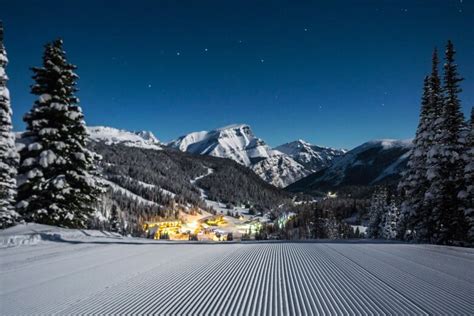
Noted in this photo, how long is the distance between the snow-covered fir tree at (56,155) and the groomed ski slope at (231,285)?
350 inches

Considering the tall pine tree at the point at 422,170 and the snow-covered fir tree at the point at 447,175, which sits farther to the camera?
the tall pine tree at the point at 422,170

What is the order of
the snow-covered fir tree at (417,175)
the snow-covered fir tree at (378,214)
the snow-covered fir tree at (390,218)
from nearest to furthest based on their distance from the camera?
the snow-covered fir tree at (417,175)
the snow-covered fir tree at (390,218)
the snow-covered fir tree at (378,214)

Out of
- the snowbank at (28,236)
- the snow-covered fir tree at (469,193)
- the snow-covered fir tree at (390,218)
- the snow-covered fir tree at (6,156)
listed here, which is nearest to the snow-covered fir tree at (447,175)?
the snow-covered fir tree at (469,193)

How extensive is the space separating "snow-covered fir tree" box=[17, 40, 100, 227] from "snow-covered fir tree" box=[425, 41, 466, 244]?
1991cm

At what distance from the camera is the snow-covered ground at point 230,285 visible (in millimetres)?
3801

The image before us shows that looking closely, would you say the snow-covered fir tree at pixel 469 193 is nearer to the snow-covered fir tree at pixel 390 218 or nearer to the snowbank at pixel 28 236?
the snowbank at pixel 28 236

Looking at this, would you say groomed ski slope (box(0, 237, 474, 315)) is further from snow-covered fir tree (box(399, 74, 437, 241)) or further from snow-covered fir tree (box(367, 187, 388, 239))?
snow-covered fir tree (box(367, 187, 388, 239))

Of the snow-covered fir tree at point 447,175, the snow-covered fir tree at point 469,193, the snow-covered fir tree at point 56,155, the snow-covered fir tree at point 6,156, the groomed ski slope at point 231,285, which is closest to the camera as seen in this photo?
the groomed ski slope at point 231,285

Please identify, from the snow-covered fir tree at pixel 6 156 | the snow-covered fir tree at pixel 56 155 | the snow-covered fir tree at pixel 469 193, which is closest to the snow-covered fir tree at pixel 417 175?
the snow-covered fir tree at pixel 469 193

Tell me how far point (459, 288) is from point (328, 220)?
67527 mm

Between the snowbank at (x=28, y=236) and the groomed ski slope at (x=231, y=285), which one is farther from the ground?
the snowbank at (x=28, y=236)

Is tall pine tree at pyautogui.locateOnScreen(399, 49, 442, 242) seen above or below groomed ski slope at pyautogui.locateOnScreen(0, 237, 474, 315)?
above

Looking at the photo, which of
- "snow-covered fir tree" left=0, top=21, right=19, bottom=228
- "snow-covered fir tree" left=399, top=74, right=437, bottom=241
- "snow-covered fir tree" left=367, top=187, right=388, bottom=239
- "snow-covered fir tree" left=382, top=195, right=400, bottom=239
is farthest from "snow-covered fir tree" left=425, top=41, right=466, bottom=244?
"snow-covered fir tree" left=367, top=187, right=388, bottom=239

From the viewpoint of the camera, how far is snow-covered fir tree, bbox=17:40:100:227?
15.4 metres
